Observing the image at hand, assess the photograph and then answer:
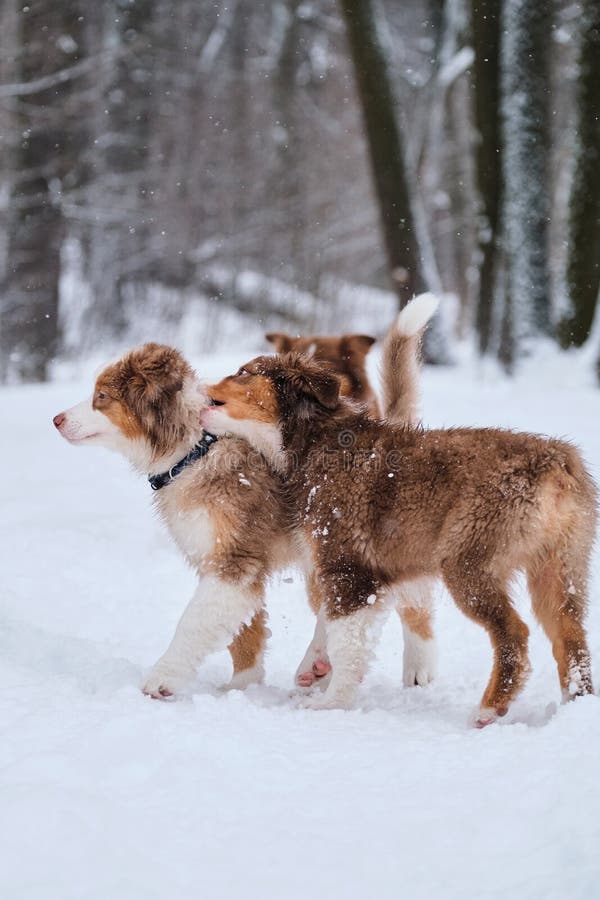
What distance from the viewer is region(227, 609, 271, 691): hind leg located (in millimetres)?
4844

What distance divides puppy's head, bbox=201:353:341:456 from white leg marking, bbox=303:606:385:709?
101 centimetres

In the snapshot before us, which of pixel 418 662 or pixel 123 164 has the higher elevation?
pixel 123 164

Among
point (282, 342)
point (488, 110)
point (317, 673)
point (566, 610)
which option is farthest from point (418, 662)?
point (488, 110)

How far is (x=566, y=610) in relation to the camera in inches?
158

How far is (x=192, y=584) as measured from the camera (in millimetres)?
6457

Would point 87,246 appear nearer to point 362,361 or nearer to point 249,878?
point 362,361

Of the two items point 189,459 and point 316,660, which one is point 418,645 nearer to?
point 316,660

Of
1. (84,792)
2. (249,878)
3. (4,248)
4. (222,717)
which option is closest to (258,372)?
(222,717)

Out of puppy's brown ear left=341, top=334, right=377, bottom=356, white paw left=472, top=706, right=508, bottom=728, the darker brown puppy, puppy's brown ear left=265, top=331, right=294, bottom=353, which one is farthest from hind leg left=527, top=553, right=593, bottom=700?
puppy's brown ear left=265, top=331, right=294, bottom=353

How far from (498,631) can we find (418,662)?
1.02 meters

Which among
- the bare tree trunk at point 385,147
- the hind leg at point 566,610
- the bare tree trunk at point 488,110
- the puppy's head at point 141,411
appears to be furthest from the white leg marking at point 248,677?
the bare tree trunk at point 385,147

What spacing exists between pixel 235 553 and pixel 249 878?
211 centimetres

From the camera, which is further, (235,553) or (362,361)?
(362,361)

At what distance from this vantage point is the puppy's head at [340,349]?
6551 millimetres
